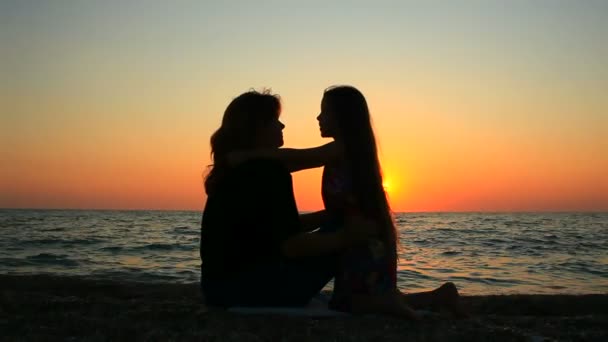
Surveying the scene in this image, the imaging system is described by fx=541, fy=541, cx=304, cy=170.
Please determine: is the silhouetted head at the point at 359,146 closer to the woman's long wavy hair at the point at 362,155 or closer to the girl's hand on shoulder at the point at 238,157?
the woman's long wavy hair at the point at 362,155

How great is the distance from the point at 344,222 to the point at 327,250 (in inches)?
8.8

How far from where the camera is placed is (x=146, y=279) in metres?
8.38

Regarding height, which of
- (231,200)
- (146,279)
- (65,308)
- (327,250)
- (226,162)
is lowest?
(146,279)

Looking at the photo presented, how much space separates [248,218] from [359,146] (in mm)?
857

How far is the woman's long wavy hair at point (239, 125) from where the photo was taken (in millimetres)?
3092

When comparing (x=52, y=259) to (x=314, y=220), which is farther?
(x=52, y=259)

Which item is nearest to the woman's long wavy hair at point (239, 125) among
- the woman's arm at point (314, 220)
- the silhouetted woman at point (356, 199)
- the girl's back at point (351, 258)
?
the silhouetted woman at point (356, 199)

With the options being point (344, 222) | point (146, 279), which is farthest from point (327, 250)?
point (146, 279)

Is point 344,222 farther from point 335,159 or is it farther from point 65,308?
point 65,308

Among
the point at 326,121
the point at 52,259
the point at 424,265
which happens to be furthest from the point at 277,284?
the point at 52,259

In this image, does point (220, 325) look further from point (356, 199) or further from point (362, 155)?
point (362, 155)

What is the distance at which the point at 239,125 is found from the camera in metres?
3.12

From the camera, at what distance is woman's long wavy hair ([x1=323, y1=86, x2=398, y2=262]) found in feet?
10.6

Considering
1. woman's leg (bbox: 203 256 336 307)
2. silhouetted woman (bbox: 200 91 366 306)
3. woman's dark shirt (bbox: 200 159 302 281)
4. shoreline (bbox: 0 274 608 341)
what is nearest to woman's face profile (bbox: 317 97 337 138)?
silhouetted woman (bbox: 200 91 366 306)
